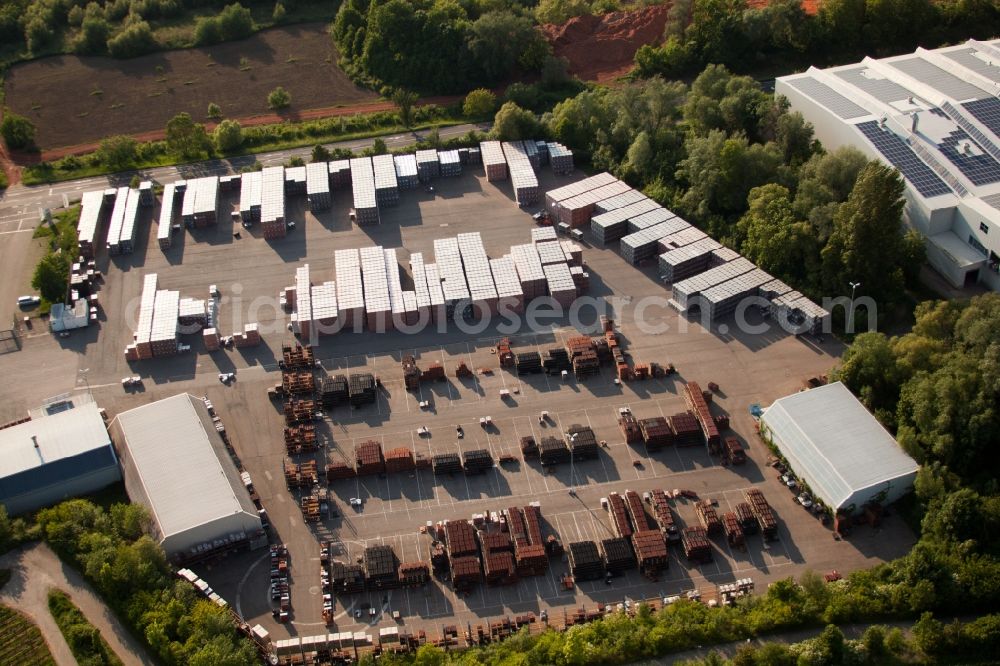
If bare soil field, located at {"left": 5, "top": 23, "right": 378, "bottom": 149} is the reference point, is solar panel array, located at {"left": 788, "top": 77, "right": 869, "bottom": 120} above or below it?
above

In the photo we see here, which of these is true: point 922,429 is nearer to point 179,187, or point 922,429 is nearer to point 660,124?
point 660,124

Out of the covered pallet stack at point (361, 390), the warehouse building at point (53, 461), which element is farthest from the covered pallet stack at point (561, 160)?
the warehouse building at point (53, 461)

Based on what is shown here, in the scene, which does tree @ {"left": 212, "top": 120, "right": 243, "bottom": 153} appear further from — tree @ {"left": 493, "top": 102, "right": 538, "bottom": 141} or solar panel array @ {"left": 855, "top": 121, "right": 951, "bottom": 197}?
solar panel array @ {"left": 855, "top": 121, "right": 951, "bottom": 197}

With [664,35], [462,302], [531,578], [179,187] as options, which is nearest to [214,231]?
[179,187]

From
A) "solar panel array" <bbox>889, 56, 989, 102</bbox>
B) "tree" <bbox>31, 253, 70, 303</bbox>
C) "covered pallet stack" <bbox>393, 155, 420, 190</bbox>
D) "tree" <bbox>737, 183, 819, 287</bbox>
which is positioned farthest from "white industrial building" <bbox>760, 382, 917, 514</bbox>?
"tree" <bbox>31, 253, 70, 303</bbox>

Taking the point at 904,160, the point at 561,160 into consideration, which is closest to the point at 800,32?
the point at 904,160

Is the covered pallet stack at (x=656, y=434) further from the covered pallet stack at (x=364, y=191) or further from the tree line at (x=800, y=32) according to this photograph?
the tree line at (x=800, y=32)
